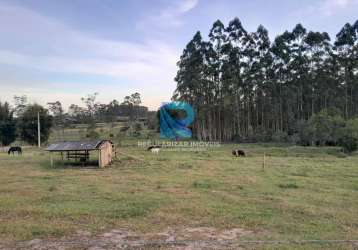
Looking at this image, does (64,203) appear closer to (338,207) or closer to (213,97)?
(338,207)

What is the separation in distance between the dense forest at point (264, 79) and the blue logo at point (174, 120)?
11.7 feet

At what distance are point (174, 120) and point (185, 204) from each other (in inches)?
1211

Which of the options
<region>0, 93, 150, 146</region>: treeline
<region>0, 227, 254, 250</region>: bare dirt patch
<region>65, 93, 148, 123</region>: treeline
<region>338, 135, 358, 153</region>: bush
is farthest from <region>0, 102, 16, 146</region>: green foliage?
<region>0, 227, 254, 250</region>: bare dirt patch

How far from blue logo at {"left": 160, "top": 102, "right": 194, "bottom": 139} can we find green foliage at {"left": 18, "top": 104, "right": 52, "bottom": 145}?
48.4 feet

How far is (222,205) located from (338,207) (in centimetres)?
294

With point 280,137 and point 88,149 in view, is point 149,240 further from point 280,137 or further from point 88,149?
point 280,137

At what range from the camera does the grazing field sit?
6.72 metres

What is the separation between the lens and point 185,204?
352 inches

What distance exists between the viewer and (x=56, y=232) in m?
6.41

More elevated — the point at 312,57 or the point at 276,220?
the point at 312,57

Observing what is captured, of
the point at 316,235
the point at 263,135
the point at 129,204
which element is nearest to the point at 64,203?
the point at 129,204

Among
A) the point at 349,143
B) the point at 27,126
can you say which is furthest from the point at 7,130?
the point at 349,143

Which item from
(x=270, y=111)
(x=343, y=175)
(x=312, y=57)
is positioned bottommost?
(x=343, y=175)

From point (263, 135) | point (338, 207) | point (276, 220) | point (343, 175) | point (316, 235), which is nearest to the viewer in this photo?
point (316, 235)
